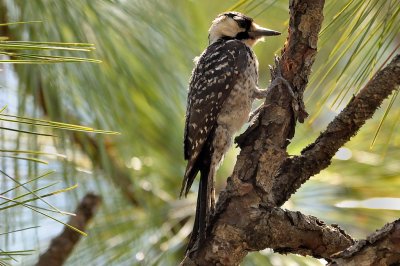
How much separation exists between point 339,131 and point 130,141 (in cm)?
89

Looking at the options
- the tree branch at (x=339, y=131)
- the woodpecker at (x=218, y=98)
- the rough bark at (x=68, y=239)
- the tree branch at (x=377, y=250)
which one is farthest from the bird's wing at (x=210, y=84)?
the tree branch at (x=377, y=250)

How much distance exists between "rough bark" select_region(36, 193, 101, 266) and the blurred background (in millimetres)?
84

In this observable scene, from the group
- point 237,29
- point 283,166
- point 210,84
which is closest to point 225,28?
point 237,29

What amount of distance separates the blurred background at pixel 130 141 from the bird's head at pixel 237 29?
0.89ft

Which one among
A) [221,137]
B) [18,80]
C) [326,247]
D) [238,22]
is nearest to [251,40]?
[238,22]

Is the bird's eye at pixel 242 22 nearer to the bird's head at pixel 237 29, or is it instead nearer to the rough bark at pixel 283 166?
the bird's head at pixel 237 29

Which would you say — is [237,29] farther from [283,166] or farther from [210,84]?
[283,166]

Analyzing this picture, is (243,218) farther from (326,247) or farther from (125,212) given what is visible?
(125,212)

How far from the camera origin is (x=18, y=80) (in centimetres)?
225

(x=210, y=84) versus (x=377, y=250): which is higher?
A: (x=210, y=84)

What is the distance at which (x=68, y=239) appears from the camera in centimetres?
221

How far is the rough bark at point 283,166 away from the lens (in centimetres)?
174

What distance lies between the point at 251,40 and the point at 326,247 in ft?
4.82

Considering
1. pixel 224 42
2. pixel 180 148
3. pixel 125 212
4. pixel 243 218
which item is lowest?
pixel 243 218
